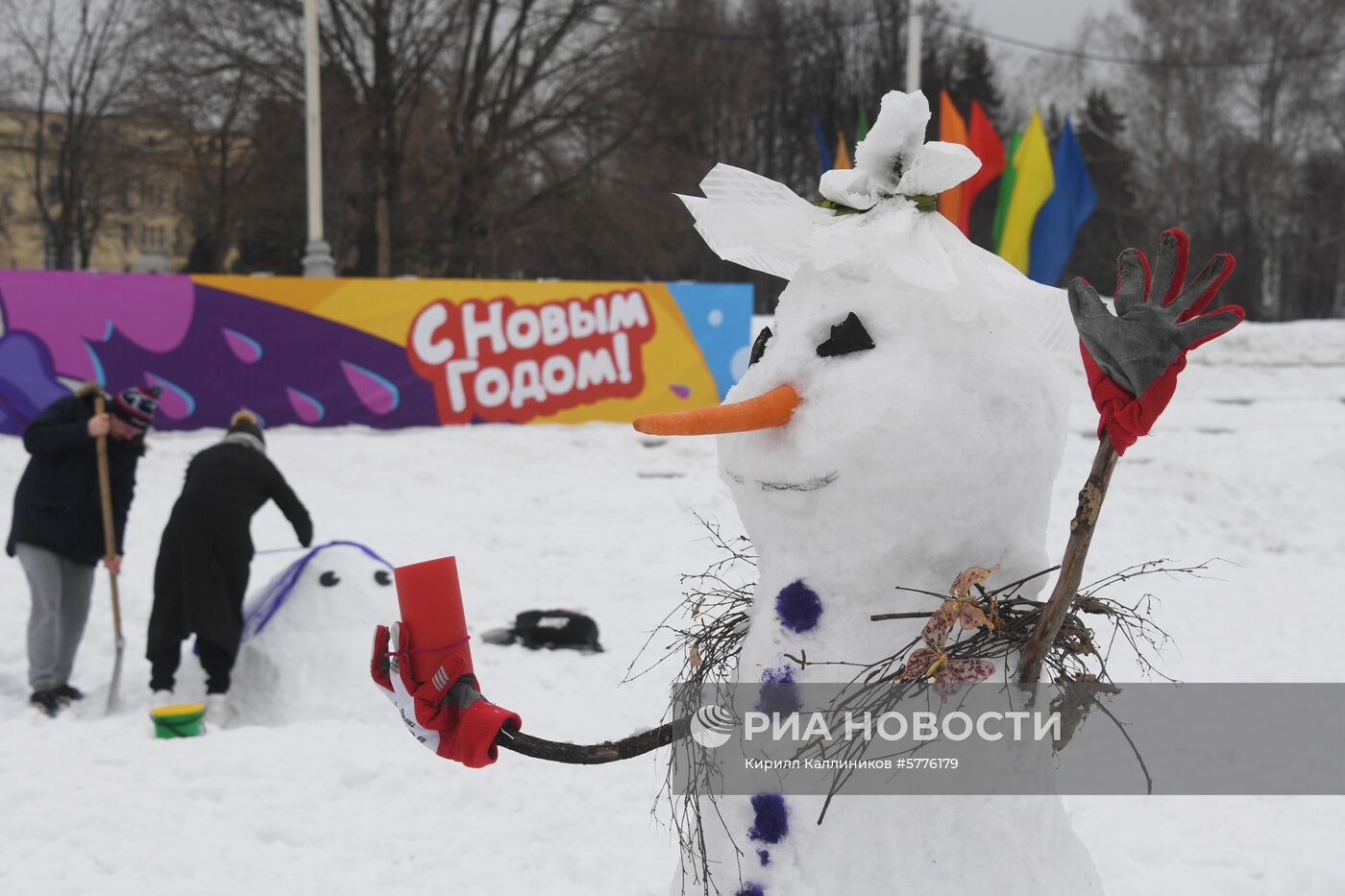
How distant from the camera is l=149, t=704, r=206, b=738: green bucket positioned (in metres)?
5.01

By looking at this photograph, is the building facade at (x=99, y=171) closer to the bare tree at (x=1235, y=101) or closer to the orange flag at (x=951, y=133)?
the orange flag at (x=951, y=133)

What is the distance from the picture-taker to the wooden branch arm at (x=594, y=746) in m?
2.29

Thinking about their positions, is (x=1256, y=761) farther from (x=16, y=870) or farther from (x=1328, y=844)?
(x=16, y=870)

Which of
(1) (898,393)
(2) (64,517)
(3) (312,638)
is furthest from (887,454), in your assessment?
(2) (64,517)

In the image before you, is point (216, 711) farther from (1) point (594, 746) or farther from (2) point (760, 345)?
(2) point (760, 345)

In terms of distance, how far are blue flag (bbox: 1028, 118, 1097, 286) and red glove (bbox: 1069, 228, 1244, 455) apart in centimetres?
1231

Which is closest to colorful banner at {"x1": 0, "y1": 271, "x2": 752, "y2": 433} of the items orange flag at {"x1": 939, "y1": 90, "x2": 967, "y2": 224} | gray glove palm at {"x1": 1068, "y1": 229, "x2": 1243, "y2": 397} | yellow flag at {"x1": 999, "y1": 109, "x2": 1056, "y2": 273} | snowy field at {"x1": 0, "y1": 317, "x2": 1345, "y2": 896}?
snowy field at {"x1": 0, "y1": 317, "x2": 1345, "y2": 896}

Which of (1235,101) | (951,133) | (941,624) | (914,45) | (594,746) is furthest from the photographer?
(1235,101)

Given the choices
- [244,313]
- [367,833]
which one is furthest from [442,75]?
[367,833]

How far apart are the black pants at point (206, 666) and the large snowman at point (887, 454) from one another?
13.4 feet

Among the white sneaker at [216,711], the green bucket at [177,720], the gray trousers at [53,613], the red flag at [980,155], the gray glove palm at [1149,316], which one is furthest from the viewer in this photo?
the red flag at [980,155]

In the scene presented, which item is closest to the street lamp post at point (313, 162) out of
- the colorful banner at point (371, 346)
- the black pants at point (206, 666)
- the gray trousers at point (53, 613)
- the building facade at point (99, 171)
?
the colorful banner at point (371, 346)

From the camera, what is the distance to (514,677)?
589cm

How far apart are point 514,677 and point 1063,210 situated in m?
10.4
